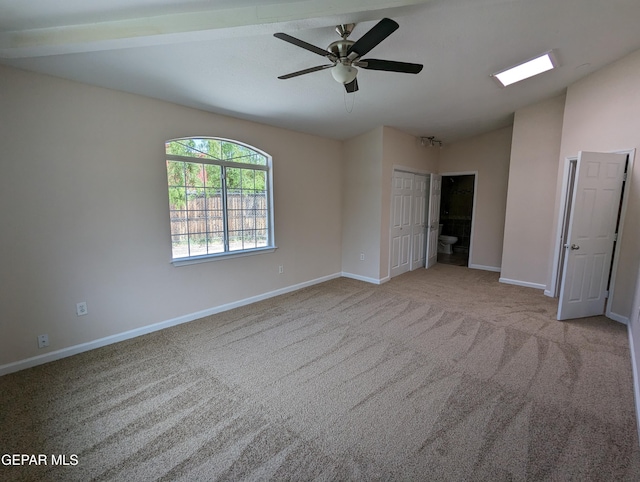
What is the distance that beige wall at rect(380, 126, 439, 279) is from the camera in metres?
4.86

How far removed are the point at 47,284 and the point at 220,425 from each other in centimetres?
205

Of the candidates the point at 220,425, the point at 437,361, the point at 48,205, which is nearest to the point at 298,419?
the point at 220,425

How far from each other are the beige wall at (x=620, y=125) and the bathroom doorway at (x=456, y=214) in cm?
402

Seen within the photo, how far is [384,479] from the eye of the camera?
1.53 m

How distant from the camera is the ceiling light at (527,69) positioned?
311cm

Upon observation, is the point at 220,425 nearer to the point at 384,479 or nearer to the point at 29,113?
the point at 384,479

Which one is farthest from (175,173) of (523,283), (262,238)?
(523,283)

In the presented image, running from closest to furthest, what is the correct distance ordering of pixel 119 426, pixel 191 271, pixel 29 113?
pixel 119 426 → pixel 29 113 → pixel 191 271

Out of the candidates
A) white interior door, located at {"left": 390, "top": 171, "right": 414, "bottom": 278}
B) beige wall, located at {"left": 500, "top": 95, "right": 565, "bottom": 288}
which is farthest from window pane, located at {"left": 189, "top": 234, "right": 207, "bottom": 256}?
beige wall, located at {"left": 500, "top": 95, "right": 565, "bottom": 288}

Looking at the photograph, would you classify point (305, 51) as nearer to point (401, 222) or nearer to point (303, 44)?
point (303, 44)

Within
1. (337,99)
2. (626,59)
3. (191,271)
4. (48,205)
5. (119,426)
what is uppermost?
(626,59)

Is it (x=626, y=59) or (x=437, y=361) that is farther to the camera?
(x=626, y=59)

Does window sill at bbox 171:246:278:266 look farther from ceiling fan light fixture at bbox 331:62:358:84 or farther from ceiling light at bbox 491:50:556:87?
ceiling light at bbox 491:50:556:87

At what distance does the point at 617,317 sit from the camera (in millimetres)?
3518
